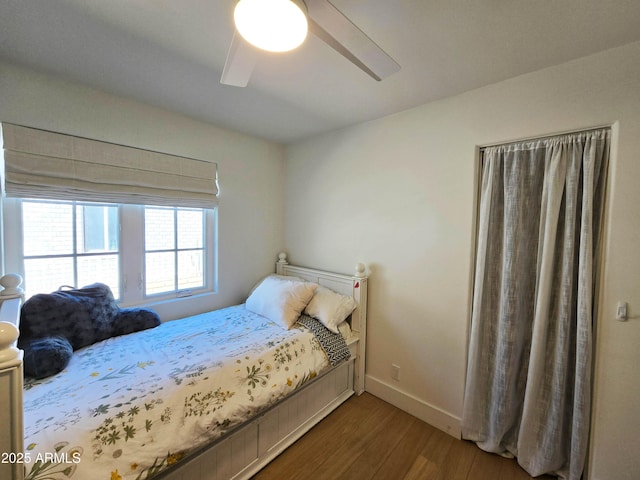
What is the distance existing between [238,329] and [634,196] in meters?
2.42

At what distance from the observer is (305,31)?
0.91 metres

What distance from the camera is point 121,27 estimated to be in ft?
3.99

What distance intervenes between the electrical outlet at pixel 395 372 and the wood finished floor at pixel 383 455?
0.87ft

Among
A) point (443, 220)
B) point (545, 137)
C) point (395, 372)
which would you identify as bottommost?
point (395, 372)

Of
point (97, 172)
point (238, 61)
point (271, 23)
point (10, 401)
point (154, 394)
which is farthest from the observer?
point (97, 172)

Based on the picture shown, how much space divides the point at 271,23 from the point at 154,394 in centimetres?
164

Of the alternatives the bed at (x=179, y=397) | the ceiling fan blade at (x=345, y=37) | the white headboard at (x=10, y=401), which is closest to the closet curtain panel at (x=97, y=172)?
the bed at (x=179, y=397)

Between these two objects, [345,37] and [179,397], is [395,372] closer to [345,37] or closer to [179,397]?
[179,397]

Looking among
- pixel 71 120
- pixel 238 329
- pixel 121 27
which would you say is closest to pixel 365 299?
pixel 238 329

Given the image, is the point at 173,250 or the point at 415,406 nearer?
the point at 415,406

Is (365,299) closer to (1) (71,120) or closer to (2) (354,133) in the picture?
(2) (354,133)

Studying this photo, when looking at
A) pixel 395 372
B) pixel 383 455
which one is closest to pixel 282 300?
pixel 395 372

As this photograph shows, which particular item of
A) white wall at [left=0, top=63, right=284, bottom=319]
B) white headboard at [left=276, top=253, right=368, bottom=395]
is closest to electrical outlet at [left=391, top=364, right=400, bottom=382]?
white headboard at [left=276, top=253, right=368, bottom=395]

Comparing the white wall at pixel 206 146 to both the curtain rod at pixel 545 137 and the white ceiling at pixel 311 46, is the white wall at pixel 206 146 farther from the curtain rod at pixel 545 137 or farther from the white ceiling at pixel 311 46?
the curtain rod at pixel 545 137
